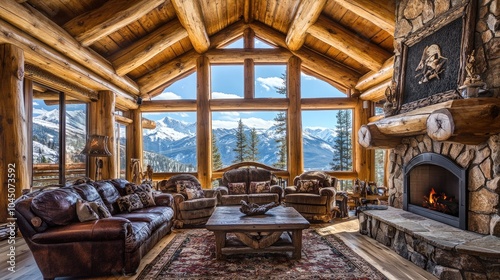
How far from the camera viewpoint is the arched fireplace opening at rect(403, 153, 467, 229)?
3.30 m

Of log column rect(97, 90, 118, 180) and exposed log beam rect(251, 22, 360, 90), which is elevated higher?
exposed log beam rect(251, 22, 360, 90)

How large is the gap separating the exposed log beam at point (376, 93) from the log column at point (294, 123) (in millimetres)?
1625

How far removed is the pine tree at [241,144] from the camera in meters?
7.54

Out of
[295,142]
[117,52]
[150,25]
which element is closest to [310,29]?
[295,142]

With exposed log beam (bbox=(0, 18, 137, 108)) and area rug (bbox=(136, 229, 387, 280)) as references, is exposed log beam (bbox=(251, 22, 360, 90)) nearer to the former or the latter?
exposed log beam (bbox=(0, 18, 137, 108))

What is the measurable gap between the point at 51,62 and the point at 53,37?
16.7 inches

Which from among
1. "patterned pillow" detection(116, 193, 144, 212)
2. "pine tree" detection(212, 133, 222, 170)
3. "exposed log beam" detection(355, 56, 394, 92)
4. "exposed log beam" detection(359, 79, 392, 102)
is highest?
"exposed log beam" detection(355, 56, 394, 92)

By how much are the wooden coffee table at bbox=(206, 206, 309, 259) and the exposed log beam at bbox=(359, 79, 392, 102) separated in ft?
12.9

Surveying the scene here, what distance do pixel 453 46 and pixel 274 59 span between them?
450cm

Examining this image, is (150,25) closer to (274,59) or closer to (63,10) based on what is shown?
(63,10)

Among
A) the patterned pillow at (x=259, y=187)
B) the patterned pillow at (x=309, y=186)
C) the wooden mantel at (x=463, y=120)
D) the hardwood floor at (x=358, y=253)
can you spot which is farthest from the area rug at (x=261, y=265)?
the patterned pillow at (x=259, y=187)

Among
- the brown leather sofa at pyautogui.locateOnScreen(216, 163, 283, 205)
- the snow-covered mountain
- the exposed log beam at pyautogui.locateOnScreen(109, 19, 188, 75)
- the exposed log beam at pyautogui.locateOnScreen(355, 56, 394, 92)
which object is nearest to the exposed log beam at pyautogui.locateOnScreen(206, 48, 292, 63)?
the exposed log beam at pyautogui.locateOnScreen(109, 19, 188, 75)

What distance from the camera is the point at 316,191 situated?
19.0 ft

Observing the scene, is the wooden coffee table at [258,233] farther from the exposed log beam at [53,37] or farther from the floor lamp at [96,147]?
the exposed log beam at [53,37]
